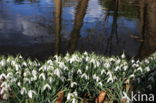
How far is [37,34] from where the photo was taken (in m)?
14.1

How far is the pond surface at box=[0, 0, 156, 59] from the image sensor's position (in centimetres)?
1214

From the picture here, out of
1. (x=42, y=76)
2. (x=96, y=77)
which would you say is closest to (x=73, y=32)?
(x=96, y=77)

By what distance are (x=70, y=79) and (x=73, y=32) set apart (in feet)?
29.4

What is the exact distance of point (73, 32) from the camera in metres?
14.4

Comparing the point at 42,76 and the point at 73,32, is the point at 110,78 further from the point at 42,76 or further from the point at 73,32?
the point at 73,32

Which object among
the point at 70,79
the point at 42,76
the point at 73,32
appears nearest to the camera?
the point at 42,76

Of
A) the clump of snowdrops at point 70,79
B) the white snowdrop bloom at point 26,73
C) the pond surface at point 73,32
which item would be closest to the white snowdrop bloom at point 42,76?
the clump of snowdrops at point 70,79

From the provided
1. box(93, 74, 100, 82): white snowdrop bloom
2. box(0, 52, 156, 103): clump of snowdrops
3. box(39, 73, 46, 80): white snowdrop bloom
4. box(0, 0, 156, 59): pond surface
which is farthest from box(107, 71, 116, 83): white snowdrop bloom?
box(0, 0, 156, 59): pond surface

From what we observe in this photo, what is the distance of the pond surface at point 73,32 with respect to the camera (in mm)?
12141

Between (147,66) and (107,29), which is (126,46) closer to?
(107,29)

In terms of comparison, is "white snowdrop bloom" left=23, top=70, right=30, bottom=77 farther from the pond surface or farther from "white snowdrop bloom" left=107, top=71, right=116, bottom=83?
the pond surface

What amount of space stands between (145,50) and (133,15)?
6.73 meters

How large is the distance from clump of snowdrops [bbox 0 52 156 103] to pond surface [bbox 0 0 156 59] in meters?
4.85

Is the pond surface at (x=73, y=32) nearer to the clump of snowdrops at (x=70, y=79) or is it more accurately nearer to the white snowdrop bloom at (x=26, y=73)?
the clump of snowdrops at (x=70, y=79)
